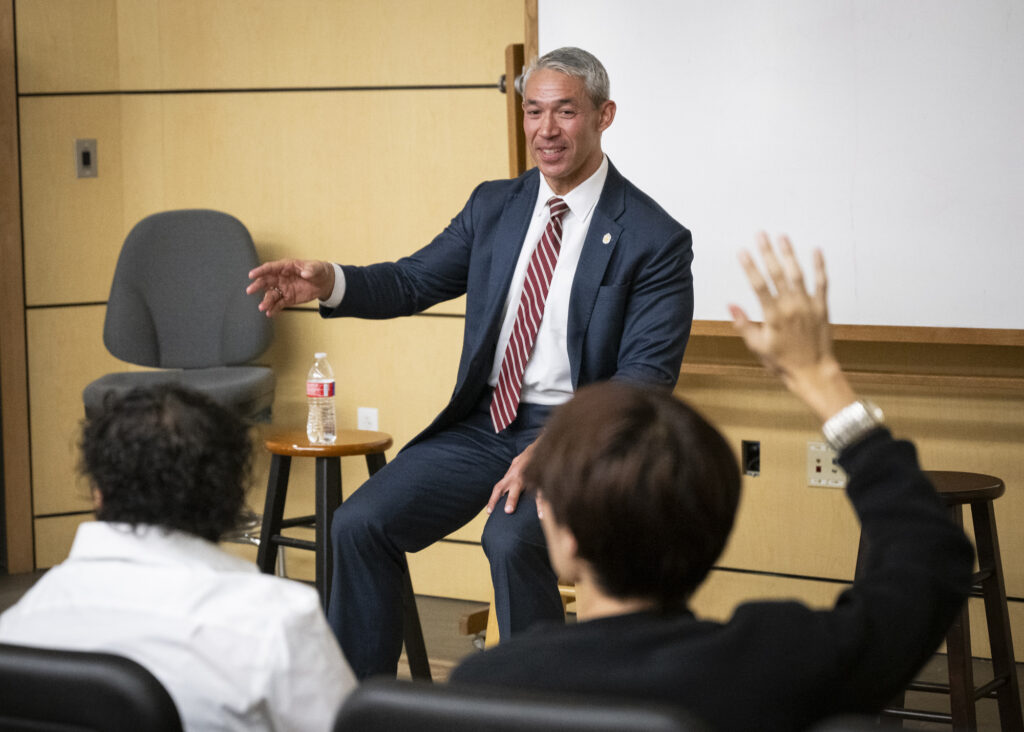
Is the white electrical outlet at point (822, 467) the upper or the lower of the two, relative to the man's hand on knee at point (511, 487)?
lower

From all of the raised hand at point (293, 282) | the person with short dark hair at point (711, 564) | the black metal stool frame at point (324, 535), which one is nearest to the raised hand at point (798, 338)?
the person with short dark hair at point (711, 564)

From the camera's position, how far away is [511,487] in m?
2.37

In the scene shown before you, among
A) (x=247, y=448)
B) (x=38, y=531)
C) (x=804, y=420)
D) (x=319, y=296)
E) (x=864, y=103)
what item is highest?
(x=864, y=103)

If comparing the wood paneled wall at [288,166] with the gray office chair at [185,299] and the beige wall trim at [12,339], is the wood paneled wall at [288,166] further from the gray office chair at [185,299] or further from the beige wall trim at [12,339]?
the gray office chair at [185,299]

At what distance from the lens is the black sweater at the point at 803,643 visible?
96 centimetres

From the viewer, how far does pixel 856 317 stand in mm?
3115

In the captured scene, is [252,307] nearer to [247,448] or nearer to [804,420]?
[804,420]

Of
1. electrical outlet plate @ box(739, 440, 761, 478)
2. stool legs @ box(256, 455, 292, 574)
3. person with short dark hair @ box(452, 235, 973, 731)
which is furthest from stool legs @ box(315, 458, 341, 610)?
person with short dark hair @ box(452, 235, 973, 731)

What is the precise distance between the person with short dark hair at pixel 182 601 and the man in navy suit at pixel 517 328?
117cm

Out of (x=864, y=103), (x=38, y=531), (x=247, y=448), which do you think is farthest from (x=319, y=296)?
(x=38, y=531)

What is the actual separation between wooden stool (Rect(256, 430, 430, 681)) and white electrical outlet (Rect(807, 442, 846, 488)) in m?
1.23

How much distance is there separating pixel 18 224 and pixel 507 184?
80.8 inches

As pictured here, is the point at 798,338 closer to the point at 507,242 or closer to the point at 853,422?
the point at 853,422

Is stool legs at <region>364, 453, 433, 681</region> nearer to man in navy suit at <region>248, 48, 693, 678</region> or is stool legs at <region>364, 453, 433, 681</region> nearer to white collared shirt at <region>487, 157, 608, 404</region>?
man in navy suit at <region>248, 48, 693, 678</region>
